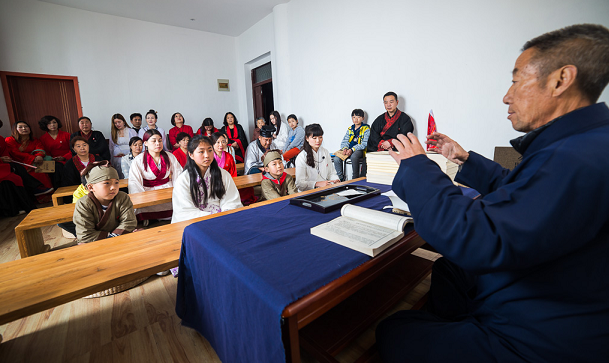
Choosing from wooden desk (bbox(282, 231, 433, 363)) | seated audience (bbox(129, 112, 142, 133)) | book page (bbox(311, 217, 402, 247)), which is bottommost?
wooden desk (bbox(282, 231, 433, 363))

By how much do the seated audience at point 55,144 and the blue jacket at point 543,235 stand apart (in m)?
6.17

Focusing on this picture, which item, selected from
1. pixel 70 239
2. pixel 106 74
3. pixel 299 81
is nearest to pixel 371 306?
pixel 70 239

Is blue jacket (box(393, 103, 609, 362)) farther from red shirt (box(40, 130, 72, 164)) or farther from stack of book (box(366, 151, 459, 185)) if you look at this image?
red shirt (box(40, 130, 72, 164))

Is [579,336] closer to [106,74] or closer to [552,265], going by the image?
[552,265]

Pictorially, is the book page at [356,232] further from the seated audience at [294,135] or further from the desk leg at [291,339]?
the seated audience at [294,135]

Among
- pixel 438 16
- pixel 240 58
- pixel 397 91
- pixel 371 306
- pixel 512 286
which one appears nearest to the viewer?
pixel 512 286

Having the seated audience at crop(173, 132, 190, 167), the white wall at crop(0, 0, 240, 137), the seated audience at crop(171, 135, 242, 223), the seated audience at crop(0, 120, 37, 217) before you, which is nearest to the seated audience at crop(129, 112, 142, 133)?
the white wall at crop(0, 0, 240, 137)

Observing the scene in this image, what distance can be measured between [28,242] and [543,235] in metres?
2.95

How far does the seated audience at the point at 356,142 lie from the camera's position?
4.64 m

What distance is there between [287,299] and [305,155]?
8.60 ft

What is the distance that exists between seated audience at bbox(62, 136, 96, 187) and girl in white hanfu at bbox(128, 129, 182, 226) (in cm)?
107

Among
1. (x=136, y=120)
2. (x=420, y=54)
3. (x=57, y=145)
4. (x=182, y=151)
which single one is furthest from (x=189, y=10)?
(x=420, y=54)

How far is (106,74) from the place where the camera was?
585 cm

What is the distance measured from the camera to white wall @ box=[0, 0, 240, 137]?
5.05 meters
